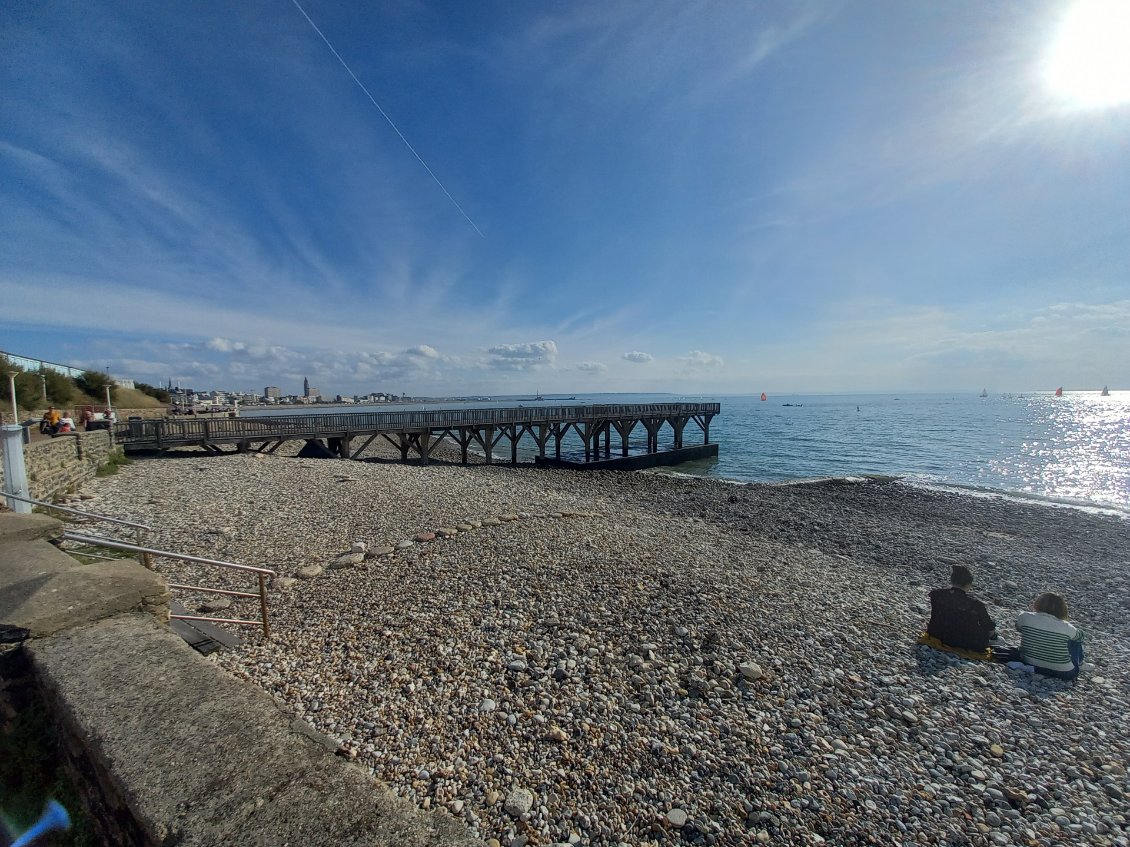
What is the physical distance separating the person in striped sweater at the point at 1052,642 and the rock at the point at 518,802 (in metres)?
6.87

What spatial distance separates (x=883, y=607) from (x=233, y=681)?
925 centimetres

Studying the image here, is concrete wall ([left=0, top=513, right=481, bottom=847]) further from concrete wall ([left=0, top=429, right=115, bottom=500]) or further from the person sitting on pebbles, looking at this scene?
concrete wall ([left=0, top=429, right=115, bottom=500])

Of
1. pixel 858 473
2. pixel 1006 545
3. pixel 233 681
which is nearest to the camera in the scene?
pixel 233 681

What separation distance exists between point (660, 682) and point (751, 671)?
1.16 meters

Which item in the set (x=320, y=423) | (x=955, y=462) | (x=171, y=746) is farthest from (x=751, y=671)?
(x=955, y=462)

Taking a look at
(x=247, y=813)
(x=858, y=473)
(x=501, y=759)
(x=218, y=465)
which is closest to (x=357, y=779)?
(x=247, y=813)

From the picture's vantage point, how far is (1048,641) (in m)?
5.93

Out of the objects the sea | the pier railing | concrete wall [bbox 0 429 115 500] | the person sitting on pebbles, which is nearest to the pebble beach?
the person sitting on pebbles

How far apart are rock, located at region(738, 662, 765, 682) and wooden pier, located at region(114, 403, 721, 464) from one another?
839 inches

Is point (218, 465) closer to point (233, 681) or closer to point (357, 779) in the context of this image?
point (233, 681)

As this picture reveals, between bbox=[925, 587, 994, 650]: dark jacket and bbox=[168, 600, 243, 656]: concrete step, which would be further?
bbox=[925, 587, 994, 650]: dark jacket

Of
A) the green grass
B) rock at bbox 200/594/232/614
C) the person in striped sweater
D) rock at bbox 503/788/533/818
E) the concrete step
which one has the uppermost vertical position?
the green grass

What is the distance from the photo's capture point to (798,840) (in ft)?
11.0

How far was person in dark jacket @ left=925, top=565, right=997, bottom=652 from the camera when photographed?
636cm
